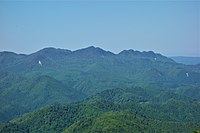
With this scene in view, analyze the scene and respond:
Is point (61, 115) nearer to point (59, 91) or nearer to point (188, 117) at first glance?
point (188, 117)

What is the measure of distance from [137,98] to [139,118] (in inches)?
2436

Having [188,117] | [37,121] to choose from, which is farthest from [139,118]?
[188,117]

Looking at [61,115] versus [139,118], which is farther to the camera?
[61,115]

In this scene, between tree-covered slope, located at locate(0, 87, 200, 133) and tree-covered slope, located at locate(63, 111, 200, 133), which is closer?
tree-covered slope, located at locate(63, 111, 200, 133)

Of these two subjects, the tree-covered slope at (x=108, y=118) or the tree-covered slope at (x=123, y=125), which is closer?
the tree-covered slope at (x=123, y=125)

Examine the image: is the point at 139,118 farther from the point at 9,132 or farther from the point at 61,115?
the point at 9,132

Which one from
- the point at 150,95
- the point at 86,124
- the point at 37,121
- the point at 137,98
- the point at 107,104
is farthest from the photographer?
the point at 150,95

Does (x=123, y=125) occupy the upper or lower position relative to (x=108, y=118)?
lower

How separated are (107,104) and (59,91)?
82215 mm

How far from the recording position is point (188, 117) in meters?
130

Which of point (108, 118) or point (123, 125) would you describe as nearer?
point (123, 125)

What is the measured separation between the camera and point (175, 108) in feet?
438

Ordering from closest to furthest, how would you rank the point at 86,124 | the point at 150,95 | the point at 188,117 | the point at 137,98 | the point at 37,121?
the point at 86,124
the point at 37,121
the point at 188,117
the point at 137,98
the point at 150,95


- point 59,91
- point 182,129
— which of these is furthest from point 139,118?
point 59,91
